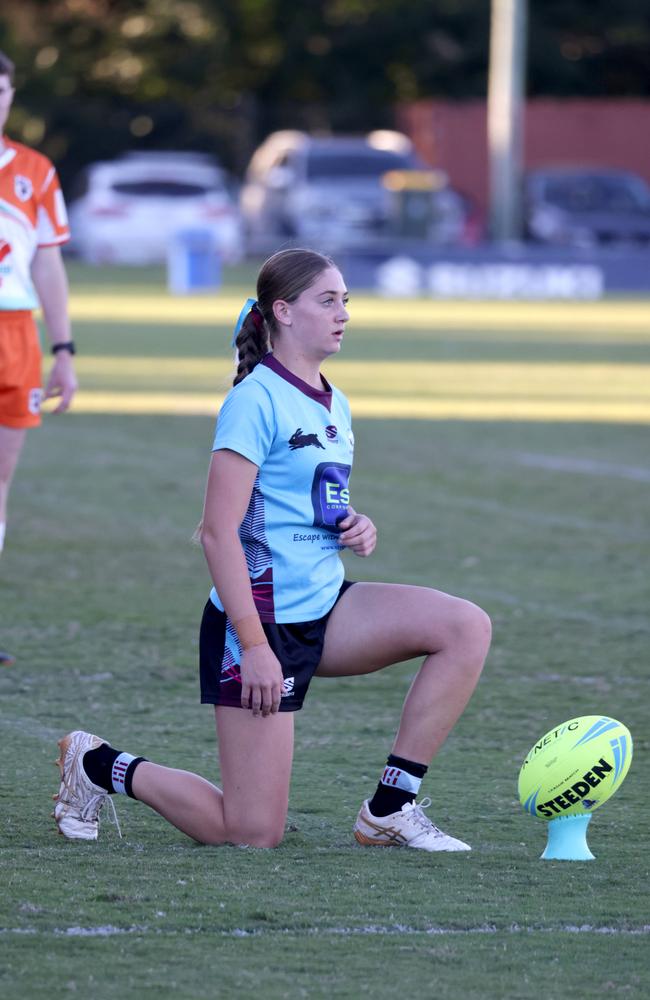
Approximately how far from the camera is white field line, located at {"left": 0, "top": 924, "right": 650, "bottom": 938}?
14.0 feet

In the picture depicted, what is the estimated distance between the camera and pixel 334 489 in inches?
207

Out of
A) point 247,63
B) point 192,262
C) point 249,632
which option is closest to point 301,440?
point 249,632

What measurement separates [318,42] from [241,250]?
11.4m

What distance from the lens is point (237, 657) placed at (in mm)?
5121

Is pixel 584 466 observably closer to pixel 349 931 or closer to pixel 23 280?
pixel 23 280

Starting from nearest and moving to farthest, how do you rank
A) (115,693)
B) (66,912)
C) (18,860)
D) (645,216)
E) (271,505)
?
(66,912)
(18,860)
(271,505)
(115,693)
(645,216)

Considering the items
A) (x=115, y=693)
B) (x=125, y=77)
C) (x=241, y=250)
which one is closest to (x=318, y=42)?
(x=125, y=77)

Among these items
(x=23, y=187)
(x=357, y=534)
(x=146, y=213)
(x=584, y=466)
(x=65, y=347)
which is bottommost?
(x=584, y=466)

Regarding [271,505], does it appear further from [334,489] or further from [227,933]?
[227,933]

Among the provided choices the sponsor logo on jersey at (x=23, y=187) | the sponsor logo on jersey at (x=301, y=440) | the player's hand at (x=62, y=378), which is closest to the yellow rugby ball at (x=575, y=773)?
the sponsor logo on jersey at (x=301, y=440)

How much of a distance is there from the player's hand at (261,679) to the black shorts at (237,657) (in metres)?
0.12

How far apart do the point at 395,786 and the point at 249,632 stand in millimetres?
574

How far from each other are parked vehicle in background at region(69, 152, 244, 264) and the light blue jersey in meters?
31.7

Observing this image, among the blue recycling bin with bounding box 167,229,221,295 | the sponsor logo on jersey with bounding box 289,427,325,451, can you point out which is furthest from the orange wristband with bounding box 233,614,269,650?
the blue recycling bin with bounding box 167,229,221,295
